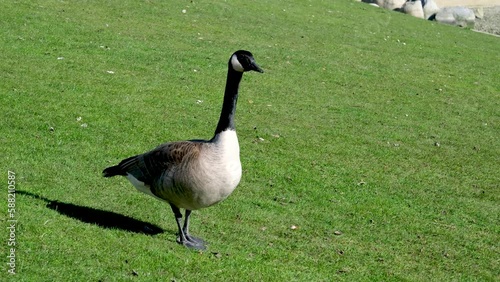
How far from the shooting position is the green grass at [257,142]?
918cm

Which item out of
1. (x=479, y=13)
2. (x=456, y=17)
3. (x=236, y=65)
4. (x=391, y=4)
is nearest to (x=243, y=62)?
(x=236, y=65)

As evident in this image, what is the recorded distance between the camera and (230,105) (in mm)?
8977

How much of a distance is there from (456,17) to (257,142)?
25.2 metres

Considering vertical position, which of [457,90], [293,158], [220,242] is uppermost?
[220,242]

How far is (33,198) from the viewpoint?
32.1 ft

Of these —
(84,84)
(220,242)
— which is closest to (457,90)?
(84,84)

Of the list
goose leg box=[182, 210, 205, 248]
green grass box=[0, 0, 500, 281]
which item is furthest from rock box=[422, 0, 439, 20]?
goose leg box=[182, 210, 205, 248]

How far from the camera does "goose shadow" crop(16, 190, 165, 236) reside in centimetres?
945

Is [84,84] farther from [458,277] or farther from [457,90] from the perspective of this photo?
[457,90]

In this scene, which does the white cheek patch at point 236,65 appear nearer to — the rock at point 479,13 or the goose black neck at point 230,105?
the goose black neck at point 230,105

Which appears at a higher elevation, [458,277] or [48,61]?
[458,277]

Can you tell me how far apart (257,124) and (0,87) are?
16.8 feet

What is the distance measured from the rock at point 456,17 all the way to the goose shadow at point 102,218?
1167 inches

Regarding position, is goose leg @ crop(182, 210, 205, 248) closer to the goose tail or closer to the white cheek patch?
the goose tail
